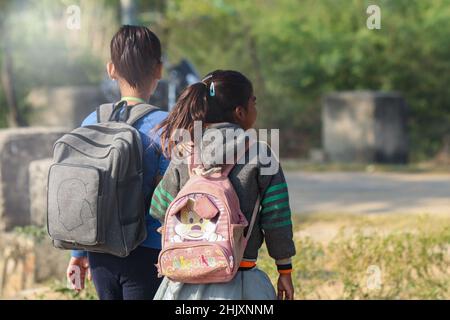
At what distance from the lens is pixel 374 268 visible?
545cm

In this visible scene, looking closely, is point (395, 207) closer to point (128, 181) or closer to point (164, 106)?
point (164, 106)

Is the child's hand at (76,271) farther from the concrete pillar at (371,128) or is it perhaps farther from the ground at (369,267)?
the concrete pillar at (371,128)

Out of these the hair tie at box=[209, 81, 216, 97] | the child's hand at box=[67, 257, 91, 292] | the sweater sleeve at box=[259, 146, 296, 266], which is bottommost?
the child's hand at box=[67, 257, 91, 292]

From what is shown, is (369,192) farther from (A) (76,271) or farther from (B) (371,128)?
(A) (76,271)

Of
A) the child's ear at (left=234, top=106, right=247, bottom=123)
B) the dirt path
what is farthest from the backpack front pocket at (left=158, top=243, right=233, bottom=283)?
the dirt path

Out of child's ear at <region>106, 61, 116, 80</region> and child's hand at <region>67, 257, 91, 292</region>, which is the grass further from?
child's ear at <region>106, 61, 116, 80</region>

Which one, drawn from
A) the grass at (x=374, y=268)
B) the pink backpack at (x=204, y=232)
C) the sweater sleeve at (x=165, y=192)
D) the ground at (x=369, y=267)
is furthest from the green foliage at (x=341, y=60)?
the pink backpack at (x=204, y=232)

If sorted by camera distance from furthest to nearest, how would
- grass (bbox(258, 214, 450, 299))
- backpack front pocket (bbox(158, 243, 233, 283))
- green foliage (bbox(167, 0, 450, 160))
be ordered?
green foliage (bbox(167, 0, 450, 160)) → grass (bbox(258, 214, 450, 299)) → backpack front pocket (bbox(158, 243, 233, 283))

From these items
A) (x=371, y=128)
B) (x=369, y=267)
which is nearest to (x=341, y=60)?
(x=371, y=128)

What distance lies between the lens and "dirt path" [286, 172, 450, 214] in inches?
351

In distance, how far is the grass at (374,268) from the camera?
5453 millimetres

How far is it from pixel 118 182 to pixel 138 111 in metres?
0.33

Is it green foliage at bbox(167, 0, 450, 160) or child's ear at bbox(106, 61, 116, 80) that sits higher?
child's ear at bbox(106, 61, 116, 80)

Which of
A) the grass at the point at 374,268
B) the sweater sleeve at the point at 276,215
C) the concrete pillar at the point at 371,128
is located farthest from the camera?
the concrete pillar at the point at 371,128
